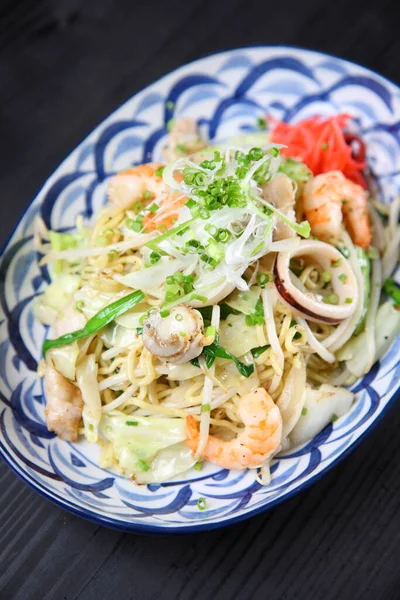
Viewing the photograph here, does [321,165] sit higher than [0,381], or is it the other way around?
[321,165]

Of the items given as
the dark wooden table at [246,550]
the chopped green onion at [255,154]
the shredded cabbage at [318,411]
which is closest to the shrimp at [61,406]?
the dark wooden table at [246,550]

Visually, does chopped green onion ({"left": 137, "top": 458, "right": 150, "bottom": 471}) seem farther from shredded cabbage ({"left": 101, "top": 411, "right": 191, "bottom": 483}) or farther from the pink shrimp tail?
the pink shrimp tail

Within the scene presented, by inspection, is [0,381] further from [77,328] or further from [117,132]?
[117,132]

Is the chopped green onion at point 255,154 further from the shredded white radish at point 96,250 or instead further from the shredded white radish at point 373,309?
the shredded white radish at point 373,309

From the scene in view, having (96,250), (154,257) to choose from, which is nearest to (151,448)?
(154,257)

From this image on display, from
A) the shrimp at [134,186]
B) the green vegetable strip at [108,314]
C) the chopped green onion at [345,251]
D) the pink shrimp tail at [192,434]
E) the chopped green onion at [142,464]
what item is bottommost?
the chopped green onion at [142,464]

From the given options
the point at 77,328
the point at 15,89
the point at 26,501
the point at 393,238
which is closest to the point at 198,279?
the point at 77,328

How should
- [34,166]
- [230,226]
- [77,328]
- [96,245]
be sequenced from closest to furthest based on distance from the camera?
1. [230,226]
2. [77,328]
3. [96,245]
4. [34,166]
